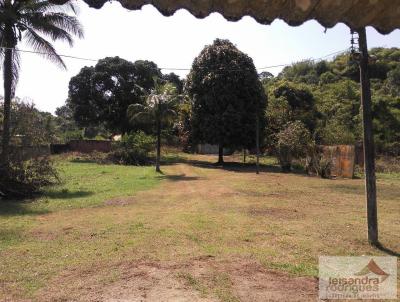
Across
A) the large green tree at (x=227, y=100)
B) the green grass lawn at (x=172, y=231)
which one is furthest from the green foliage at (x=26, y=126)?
the large green tree at (x=227, y=100)

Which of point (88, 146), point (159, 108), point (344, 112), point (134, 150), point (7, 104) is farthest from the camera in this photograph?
point (88, 146)

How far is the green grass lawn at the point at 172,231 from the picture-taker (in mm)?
7605

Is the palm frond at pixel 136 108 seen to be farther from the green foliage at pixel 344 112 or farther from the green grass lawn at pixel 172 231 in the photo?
the green grass lawn at pixel 172 231

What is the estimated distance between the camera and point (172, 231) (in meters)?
10.8

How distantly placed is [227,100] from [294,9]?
32.8 metres

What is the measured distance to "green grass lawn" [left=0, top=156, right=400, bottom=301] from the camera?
761 cm

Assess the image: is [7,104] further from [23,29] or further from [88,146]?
[88,146]

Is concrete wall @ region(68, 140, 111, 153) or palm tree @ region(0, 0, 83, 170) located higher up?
palm tree @ region(0, 0, 83, 170)

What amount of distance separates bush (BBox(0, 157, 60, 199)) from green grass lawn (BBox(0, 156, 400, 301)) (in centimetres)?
76

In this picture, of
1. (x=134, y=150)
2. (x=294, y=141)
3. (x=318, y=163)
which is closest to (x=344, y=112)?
(x=294, y=141)

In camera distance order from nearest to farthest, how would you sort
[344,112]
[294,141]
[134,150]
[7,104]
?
1. [7,104]
2. [294,141]
3. [134,150]
4. [344,112]

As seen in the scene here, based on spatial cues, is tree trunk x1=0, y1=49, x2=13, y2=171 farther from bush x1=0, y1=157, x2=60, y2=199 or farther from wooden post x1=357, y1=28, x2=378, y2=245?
wooden post x1=357, y1=28, x2=378, y2=245

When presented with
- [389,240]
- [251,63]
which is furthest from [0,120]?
[251,63]

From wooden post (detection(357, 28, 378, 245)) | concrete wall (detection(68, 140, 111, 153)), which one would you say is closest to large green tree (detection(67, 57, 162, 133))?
concrete wall (detection(68, 140, 111, 153))
